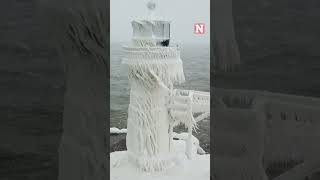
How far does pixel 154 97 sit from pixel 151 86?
106 mm

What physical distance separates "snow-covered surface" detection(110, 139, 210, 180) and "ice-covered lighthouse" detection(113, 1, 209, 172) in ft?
0.16

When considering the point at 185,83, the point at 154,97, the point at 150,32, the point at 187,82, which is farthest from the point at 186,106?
the point at 187,82

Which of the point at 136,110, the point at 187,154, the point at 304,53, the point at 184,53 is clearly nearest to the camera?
the point at 304,53

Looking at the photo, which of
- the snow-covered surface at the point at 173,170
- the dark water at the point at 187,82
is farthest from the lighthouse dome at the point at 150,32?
the dark water at the point at 187,82

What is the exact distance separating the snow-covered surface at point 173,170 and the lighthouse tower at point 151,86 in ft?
0.18

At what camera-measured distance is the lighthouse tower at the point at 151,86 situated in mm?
2572

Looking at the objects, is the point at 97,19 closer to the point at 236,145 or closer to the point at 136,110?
the point at 236,145

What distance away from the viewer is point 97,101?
1.98 feet

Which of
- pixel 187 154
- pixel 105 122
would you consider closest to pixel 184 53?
pixel 187 154

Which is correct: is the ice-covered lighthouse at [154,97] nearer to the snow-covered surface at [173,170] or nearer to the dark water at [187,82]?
the snow-covered surface at [173,170]

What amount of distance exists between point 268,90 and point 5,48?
417 millimetres

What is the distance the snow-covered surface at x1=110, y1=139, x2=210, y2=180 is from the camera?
263 centimetres

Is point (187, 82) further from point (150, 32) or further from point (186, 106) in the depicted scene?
point (150, 32)

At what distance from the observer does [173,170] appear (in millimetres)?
2758
